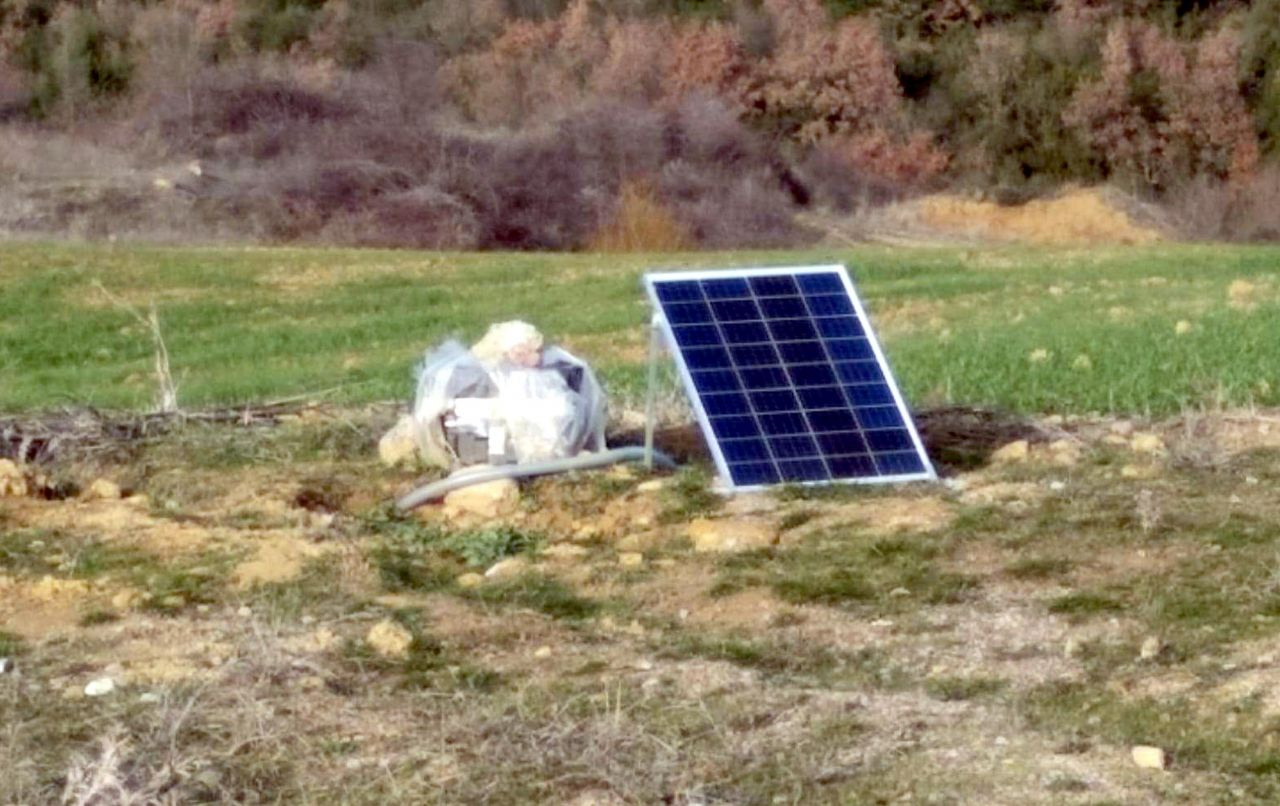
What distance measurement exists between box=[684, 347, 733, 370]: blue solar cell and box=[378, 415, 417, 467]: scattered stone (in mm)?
1102

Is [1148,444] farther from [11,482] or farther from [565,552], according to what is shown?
[11,482]

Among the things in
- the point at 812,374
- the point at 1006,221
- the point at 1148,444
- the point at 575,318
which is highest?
the point at 812,374

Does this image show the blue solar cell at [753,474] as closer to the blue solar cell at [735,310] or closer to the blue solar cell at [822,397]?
the blue solar cell at [822,397]

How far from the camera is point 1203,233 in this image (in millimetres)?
42125

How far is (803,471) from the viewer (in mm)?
7059

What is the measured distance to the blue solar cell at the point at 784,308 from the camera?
7.43 metres

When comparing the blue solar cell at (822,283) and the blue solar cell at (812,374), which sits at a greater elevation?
the blue solar cell at (822,283)

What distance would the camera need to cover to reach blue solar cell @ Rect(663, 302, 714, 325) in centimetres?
726

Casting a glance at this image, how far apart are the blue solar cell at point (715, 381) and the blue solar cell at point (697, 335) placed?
0.37 feet

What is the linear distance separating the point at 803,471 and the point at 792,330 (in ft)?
1.79

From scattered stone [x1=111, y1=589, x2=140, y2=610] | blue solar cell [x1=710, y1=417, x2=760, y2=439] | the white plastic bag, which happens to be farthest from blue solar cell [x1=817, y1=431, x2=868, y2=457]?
scattered stone [x1=111, y1=589, x2=140, y2=610]

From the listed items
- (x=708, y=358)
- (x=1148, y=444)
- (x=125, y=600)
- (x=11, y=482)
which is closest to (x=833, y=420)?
(x=708, y=358)

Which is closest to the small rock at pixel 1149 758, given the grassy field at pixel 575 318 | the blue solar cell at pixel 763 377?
the blue solar cell at pixel 763 377

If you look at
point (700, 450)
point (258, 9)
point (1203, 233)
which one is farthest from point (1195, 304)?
point (258, 9)
